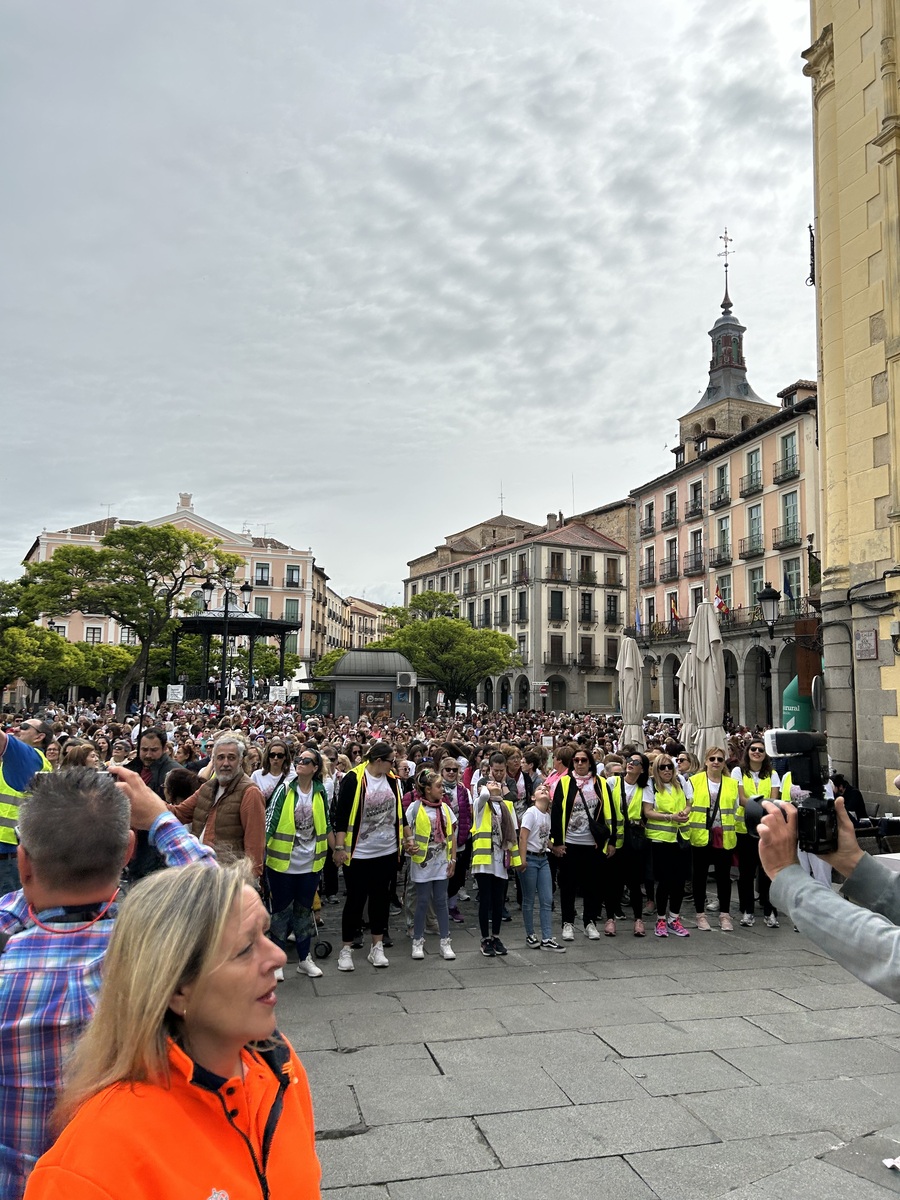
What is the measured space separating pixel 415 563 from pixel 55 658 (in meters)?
39.7

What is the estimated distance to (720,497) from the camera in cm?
3925

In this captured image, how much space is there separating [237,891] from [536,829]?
6.26 meters

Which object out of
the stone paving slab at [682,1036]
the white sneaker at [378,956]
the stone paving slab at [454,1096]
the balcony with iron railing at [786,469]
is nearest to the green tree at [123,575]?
the balcony with iron railing at [786,469]

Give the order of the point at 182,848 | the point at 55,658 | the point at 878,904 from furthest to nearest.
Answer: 1. the point at 55,658
2. the point at 182,848
3. the point at 878,904

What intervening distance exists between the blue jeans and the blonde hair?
20.7 feet

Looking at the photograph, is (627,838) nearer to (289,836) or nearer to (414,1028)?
(289,836)

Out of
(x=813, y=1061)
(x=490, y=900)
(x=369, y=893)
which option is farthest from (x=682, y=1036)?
(x=369, y=893)

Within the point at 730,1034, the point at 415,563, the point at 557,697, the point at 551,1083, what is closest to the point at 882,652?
the point at 730,1034

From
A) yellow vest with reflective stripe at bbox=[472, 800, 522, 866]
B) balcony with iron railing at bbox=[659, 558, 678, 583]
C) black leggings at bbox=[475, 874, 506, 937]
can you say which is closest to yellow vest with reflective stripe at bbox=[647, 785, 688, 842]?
yellow vest with reflective stripe at bbox=[472, 800, 522, 866]

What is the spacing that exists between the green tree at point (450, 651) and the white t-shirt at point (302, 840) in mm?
44256

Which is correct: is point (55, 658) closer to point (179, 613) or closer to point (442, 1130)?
point (179, 613)

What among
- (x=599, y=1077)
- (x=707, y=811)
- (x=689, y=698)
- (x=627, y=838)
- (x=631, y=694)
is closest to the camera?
(x=599, y=1077)

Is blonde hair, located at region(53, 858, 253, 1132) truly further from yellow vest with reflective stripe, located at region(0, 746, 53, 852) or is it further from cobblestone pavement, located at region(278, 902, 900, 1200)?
yellow vest with reflective stripe, located at region(0, 746, 53, 852)

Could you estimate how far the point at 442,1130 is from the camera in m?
3.91
